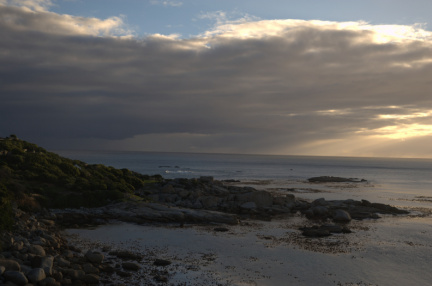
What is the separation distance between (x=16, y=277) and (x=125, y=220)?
62.3ft

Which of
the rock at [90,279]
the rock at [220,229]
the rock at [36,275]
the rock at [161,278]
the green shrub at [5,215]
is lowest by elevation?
the rock at [220,229]

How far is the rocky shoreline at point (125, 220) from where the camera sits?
16672mm

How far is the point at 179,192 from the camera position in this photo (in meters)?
48.7

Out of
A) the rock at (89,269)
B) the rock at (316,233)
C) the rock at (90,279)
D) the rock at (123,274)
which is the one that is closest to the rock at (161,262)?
the rock at (123,274)

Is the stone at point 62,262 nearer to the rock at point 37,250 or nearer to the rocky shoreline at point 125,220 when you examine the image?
the rocky shoreline at point 125,220

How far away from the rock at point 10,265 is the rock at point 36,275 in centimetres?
59

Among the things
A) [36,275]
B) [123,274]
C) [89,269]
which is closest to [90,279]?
[89,269]

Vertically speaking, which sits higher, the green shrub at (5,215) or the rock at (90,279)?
the green shrub at (5,215)

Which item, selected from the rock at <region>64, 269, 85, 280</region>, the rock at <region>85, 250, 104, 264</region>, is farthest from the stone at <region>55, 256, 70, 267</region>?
the rock at <region>85, 250, 104, 264</region>

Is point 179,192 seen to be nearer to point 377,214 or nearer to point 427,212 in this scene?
point 377,214

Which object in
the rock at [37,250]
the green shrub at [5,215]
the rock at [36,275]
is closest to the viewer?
the rock at [36,275]

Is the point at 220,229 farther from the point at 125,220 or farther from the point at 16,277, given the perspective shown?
the point at 16,277

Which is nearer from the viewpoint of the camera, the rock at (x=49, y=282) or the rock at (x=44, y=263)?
the rock at (x=49, y=282)

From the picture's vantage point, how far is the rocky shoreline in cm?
1667
